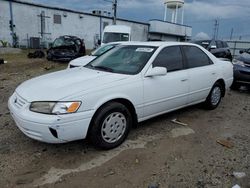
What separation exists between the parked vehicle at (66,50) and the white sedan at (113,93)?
1011cm

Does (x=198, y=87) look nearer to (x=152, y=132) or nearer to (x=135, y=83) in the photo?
(x=152, y=132)

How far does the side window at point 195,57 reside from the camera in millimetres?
5148

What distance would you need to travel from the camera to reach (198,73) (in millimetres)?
5188

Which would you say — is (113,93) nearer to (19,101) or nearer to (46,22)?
(19,101)

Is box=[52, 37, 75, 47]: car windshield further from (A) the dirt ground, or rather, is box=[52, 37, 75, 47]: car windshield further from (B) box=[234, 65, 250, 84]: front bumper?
(A) the dirt ground

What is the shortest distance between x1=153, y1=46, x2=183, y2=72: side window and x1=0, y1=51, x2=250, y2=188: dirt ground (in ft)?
3.58

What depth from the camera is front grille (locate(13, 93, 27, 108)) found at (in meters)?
3.56

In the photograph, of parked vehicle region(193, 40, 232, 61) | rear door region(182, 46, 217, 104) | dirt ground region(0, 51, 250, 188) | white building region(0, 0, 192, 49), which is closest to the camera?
dirt ground region(0, 51, 250, 188)

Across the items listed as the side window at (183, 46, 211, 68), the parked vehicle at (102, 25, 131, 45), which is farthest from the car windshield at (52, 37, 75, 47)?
the side window at (183, 46, 211, 68)

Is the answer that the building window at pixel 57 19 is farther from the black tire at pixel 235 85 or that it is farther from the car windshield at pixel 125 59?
the car windshield at pixel 125 59

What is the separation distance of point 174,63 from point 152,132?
1.32m

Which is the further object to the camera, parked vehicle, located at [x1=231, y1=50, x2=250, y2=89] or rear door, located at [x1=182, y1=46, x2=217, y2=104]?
parked vehicle, located at [x1=231, y1=50, x2=250, y2=89]

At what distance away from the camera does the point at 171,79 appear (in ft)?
15.0

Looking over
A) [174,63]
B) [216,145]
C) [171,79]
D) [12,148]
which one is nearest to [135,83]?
[171,79]
